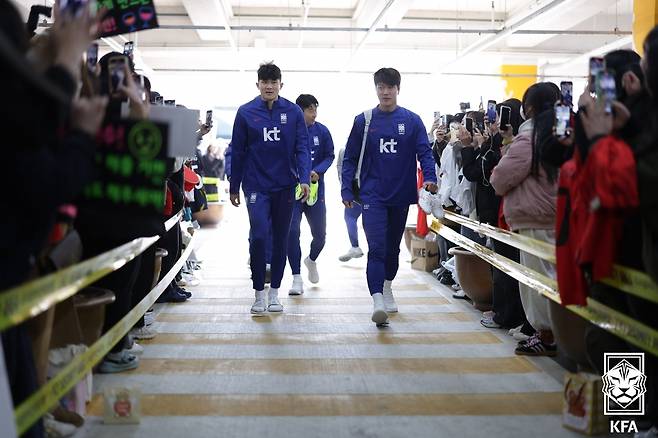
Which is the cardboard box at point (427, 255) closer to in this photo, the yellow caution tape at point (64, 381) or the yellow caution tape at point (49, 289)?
the yellow caution tape at point (64, 381)

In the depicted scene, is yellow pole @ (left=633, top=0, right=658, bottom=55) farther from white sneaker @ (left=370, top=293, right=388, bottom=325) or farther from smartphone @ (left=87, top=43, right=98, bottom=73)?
smartphone @ (left=87, top=43, right=98, bottom=73)

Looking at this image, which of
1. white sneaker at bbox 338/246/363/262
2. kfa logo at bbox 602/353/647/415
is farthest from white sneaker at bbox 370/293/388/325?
white sneaker at bbox 338/246/363/262

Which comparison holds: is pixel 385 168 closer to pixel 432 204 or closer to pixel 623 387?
pixel 432 204

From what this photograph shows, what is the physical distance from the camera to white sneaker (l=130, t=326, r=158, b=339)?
4.30 m

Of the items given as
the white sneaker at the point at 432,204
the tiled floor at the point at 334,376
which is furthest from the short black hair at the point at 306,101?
the tiled floor at the point at 334,376

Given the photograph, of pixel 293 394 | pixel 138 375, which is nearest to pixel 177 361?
pixel 138 375

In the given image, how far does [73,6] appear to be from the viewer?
2.31 meters

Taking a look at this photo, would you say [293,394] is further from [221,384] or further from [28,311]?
[28,311]

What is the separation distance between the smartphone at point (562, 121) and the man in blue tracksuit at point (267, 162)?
2420 millimetres

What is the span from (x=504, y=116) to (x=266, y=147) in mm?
1685

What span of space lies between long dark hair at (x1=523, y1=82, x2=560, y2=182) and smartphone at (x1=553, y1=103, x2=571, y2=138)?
1.49 feet

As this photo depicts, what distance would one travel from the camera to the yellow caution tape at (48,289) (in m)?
1.81

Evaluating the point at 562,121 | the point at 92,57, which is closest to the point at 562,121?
the point at 562,121

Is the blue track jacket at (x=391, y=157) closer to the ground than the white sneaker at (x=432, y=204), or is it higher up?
higher up
